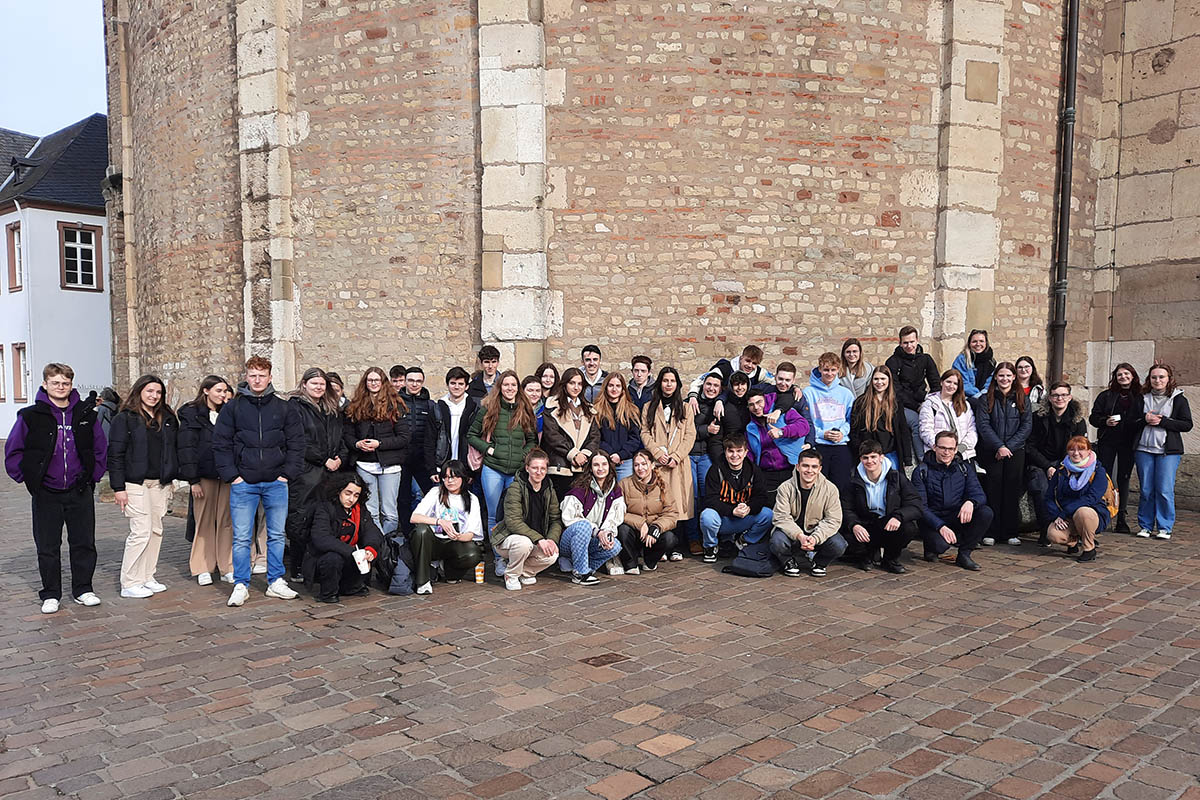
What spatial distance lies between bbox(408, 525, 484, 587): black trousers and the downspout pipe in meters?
8.15

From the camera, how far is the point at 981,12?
970cm

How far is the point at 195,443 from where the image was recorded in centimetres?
661

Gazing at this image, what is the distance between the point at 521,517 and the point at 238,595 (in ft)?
7.06

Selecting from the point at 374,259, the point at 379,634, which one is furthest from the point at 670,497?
the point at 374,259

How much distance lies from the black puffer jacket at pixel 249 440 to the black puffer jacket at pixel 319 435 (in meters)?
0.35

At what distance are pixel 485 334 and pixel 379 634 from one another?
4.65m

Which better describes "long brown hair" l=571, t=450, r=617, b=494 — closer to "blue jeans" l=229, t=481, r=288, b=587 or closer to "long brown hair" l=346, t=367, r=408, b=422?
"long brown hair" l=346, t=367, r=408, b=422

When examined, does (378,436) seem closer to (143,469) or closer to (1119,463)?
(143,469)

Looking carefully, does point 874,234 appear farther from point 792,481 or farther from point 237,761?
point 237,761

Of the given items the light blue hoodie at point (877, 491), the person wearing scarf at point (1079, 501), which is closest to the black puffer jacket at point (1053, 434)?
the person wearing scarf at point (1079, 501)

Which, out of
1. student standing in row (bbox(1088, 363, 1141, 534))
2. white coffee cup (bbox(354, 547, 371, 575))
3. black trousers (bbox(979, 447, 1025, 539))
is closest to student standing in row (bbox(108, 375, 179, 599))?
white coffee cup (bbox(354, 547, 371, 575))

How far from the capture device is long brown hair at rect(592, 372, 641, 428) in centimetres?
732

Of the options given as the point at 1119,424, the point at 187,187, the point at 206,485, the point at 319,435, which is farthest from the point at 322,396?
the point at 1119,424

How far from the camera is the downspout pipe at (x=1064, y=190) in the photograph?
10.4 meters
